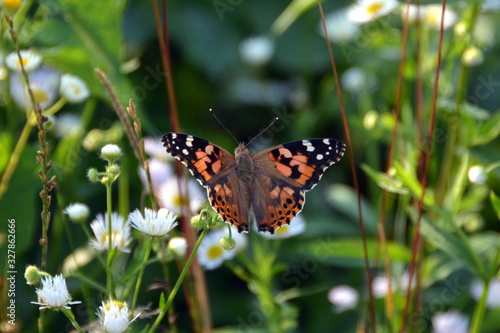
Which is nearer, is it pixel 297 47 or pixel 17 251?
pixel 17 251

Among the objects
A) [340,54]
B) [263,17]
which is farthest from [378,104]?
[263,17]

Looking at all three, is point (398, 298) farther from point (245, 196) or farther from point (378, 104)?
point (378, 104)

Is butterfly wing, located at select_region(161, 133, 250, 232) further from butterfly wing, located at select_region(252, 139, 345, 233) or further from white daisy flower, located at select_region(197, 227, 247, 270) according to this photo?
white daisy flower, located at select_region(197, 227, 247, 270)

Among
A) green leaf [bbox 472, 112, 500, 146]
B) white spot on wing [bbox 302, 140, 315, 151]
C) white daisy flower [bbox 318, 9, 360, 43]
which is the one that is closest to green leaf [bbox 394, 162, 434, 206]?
white spot on wing [bbox 302, 140, 315, 151]

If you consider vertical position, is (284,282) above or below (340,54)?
below

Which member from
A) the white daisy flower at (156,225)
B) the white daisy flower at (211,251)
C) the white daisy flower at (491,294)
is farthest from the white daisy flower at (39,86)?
the white daisy flower at (491,294)
